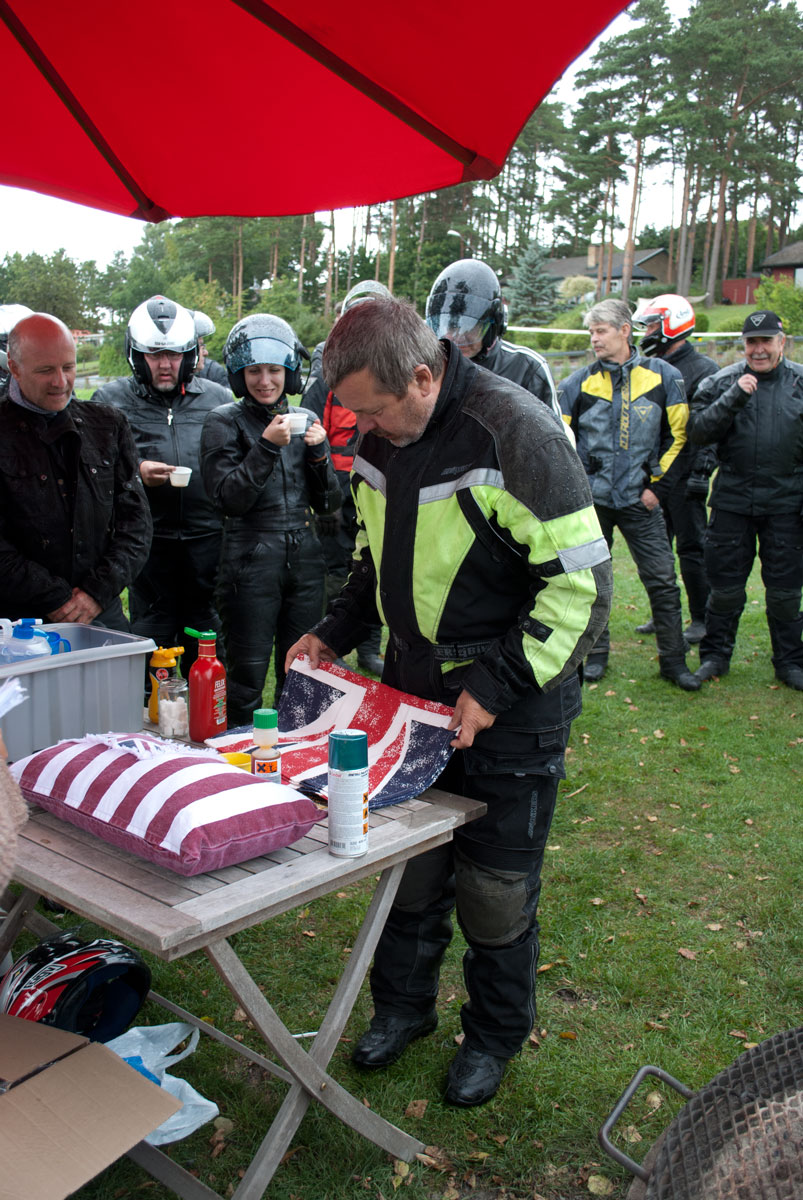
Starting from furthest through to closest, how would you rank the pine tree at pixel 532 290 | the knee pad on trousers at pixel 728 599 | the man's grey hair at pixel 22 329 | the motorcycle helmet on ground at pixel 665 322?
the pine tree at pixel 532 290 < the motorcycle helmet on ground at pixel 665 322 < the knee pad on trousers at pixel 728 599 < the man's grey hair at pixel 22 329

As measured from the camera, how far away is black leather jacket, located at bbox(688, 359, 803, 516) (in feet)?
19.8

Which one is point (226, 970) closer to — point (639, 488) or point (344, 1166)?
point (344, 1166)

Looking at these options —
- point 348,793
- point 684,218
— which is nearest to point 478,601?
point 348,793

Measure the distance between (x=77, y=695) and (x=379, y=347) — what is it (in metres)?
1.29

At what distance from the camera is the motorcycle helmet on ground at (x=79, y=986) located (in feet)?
8.63

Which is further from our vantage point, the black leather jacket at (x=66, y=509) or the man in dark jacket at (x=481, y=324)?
the man in dark jacket at (x=481, y=324)

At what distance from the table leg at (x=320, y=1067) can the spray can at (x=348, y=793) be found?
0.96 ft

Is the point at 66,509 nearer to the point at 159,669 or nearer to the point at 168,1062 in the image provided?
the point at 159,669

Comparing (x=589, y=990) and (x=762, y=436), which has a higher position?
(x=762, y=436)

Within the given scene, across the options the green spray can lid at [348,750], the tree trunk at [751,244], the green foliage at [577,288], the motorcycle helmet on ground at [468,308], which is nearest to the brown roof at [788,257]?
the tree trunk at [751,244]

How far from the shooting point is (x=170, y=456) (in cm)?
495

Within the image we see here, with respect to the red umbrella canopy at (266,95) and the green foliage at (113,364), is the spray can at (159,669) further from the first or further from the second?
the green foliage at (113,364)

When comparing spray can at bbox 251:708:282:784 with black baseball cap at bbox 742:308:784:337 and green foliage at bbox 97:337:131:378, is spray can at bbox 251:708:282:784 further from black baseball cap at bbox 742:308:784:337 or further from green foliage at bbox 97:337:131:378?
green foliage at bbox 97:337:131:378

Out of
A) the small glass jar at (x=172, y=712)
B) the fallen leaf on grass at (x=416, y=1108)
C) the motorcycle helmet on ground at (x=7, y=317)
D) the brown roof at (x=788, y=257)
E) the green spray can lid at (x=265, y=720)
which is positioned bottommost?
the fallen leaf on grass at (x=416, y=1108)
